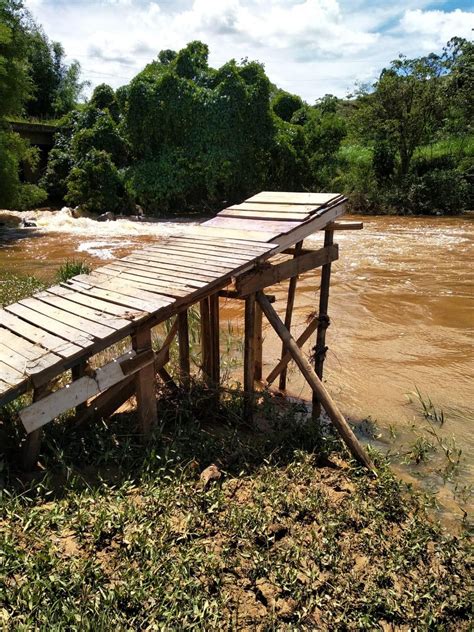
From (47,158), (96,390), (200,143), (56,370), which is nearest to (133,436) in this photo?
(96,390)

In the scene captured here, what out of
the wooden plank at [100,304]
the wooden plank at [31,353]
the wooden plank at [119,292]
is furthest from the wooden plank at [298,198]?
the wooden plank at [31,353]

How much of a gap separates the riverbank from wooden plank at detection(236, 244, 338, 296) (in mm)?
1245

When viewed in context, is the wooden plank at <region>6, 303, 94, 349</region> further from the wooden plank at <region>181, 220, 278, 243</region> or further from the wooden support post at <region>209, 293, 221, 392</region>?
the wooden plank at <region>181, 220, 278, 243</region>

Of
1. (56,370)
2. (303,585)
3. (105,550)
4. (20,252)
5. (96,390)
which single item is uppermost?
(56,370)

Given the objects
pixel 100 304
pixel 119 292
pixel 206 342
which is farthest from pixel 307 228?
pixel 100 304

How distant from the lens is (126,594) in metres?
2.60

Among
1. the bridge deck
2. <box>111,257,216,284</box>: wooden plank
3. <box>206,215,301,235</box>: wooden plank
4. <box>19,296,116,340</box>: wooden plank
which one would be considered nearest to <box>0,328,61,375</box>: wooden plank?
the bridge deck

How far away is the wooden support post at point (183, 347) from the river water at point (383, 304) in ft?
5.79

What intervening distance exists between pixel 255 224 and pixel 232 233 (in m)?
0.23

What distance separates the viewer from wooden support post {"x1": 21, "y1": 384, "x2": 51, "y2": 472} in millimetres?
3381

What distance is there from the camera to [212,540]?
3072 mm

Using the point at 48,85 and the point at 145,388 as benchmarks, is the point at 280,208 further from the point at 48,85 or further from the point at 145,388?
the point at 48,85

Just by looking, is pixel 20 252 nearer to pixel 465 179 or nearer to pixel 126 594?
pixel 126 594

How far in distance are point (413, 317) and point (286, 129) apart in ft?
51.0
